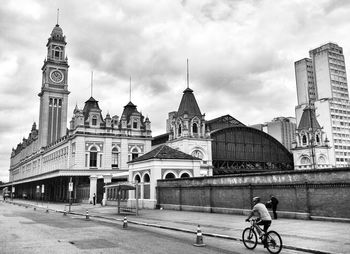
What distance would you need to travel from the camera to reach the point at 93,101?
69188mm

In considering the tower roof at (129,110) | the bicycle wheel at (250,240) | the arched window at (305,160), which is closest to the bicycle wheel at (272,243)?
the bicycle wheel at (250,240)

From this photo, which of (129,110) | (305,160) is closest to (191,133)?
(129,110)

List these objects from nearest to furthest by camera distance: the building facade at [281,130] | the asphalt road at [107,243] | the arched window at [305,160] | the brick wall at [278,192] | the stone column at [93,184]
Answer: the asphalt road at [107,243], the brick wall at [278,192], the stone column at [93,184], the arched window at [305,160], the building facade at [281,130]

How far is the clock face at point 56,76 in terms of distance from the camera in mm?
103019

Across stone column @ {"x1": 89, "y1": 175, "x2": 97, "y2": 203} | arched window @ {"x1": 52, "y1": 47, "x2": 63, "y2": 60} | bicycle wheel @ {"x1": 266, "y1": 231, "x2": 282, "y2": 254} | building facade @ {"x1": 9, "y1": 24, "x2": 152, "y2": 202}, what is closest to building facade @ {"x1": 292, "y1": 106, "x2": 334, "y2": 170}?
building facade @ {"x1": 9, "y1": 24, "x2": 152, "y2": 202}

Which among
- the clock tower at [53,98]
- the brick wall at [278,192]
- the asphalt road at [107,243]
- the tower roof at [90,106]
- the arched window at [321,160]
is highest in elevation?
the clock tower at [53,98]

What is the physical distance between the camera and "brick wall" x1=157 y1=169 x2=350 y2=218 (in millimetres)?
21359

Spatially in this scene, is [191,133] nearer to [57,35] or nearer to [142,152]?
[142,152]

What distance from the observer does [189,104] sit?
222ft

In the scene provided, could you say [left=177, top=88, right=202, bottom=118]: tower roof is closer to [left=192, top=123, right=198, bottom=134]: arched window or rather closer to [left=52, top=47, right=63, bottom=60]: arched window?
[left=192, top=123, right=198, bottom=134]: arched window

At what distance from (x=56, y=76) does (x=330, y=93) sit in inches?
4236

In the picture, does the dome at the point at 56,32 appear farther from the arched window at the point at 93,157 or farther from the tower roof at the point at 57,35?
the arched window at the point at 93,157

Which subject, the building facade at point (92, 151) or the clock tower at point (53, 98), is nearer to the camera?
the building facade at point (92, 151)

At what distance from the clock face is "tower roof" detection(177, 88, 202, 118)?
49.2 m
